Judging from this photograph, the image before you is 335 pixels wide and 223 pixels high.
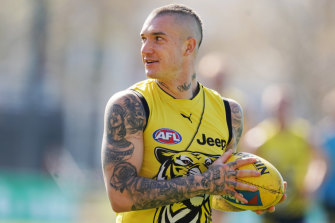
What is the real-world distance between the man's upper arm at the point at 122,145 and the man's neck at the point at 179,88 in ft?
1.42

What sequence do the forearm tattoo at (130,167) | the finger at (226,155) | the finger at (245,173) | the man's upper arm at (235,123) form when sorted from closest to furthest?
the forearm tattoo at (130,167)
the finger at (245,173)
the finger at (226,155)
the man's upper arm at (235,123)

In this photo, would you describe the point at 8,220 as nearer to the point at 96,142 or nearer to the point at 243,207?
the point at 243,207

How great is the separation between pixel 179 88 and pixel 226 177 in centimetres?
82

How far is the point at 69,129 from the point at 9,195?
1183 centimetres

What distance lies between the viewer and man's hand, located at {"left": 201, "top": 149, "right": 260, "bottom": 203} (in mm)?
4402

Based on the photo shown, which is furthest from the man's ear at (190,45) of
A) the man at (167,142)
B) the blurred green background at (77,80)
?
the blurred green background at (77,80)

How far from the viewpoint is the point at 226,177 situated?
443 cm

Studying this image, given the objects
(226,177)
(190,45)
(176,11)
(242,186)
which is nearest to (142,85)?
(190,45)

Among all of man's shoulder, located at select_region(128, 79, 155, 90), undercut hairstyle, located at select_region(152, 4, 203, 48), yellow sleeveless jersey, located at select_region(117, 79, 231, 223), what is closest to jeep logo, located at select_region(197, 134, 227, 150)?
yellow sleeveless jersey, located at select_region(117, 79, 231, 223)

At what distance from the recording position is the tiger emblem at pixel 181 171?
14.7 ft

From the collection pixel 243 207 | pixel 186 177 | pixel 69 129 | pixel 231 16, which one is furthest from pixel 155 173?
pixel 231 16

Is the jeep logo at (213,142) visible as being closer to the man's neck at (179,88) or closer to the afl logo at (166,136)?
the afl logo at (166,136)

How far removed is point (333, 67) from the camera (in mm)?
26953

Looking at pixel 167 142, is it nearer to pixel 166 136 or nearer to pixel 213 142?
pixel 166 136
